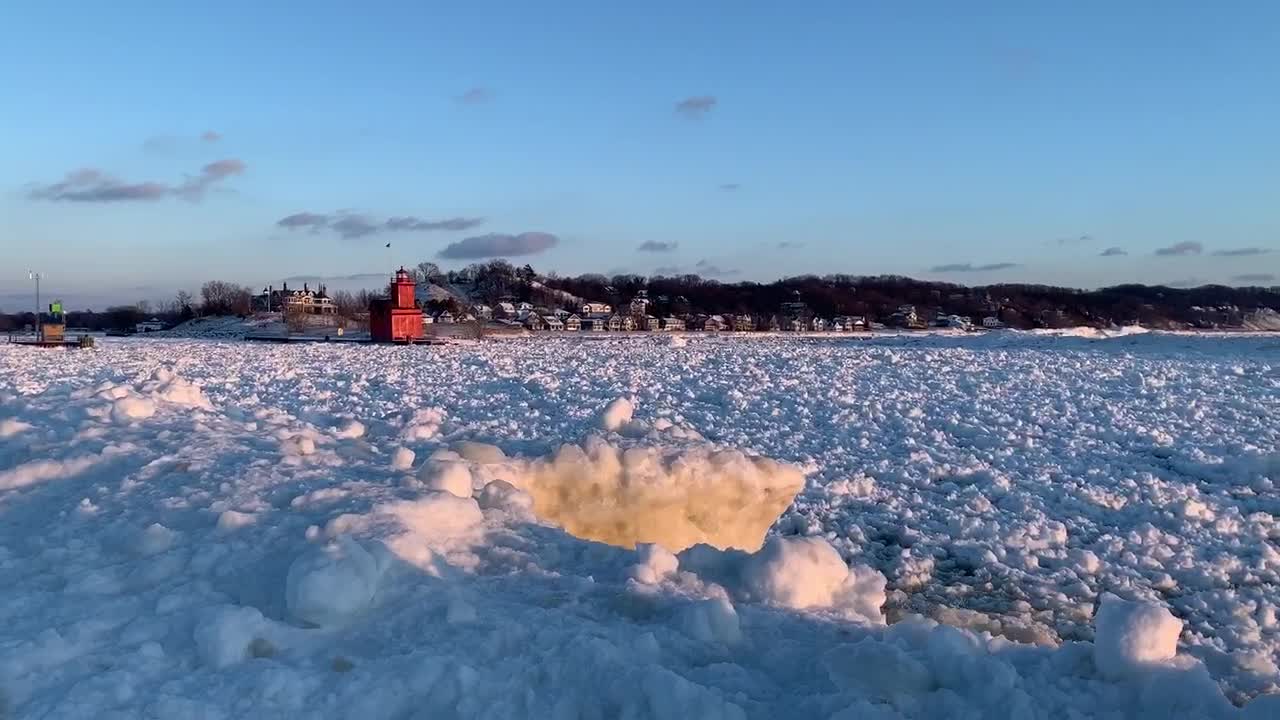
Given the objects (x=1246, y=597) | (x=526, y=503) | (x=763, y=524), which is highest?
(x=526, y=503)

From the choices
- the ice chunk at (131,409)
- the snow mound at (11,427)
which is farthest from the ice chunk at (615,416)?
the snow mound at (11,427)

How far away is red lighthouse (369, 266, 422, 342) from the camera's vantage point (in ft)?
150

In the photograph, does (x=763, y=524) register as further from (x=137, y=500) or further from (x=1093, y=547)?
(x=137, y=500)

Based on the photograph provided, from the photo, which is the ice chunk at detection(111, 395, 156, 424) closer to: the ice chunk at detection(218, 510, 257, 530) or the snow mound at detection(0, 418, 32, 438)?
the snow mound at detection(0, 418, 32, 438)

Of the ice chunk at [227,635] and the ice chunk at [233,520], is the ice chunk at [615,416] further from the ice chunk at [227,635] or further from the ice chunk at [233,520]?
the ice chunk at [227,635]

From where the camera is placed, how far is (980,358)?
1112 inches

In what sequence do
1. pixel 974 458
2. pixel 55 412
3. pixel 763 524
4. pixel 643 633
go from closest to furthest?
1. pixel 643 633
2. pixel 763 524
3. pixel 55 412
4. pixel 974 458

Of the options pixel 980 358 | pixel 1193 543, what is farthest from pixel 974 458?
pixel 980 358

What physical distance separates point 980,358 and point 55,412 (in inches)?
989

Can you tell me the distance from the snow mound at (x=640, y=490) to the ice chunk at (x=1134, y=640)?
133 inches

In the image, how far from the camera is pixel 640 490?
255 inches

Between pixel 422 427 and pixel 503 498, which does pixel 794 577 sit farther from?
pixel 422 427

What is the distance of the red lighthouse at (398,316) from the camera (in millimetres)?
45719

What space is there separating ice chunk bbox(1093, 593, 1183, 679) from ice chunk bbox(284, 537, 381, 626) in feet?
9.50
